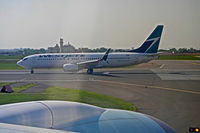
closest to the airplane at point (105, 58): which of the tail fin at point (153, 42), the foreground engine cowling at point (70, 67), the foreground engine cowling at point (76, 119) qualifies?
the tail fin at point (153, 42)

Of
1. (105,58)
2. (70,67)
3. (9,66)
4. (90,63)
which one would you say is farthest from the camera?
(9,66)

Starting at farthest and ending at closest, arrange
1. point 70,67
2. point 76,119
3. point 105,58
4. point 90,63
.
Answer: point 105,58 < point 90,63 < point 70,67 < point 76,119

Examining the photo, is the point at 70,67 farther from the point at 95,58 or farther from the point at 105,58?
the point at 105,58

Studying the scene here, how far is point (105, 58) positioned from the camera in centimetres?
2825

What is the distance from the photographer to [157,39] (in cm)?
2912

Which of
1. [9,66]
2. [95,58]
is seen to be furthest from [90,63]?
[9,66]

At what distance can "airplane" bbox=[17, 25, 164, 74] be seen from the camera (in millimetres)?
28514

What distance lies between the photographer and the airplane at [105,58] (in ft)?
93.6

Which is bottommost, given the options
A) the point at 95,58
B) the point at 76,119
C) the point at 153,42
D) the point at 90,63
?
the point at 90,63

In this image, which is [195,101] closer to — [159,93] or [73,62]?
[159,93]

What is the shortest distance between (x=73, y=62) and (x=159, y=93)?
16.1 m

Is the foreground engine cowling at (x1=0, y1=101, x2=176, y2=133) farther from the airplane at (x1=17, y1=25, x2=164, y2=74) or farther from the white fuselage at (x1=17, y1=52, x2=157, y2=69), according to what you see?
the white fuselage at (x1=17, y1=52, x2=157, y2=69)

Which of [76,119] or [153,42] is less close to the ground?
[153,42]

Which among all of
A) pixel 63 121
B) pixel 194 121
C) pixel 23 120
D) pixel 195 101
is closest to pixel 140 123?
pixel 63 121
